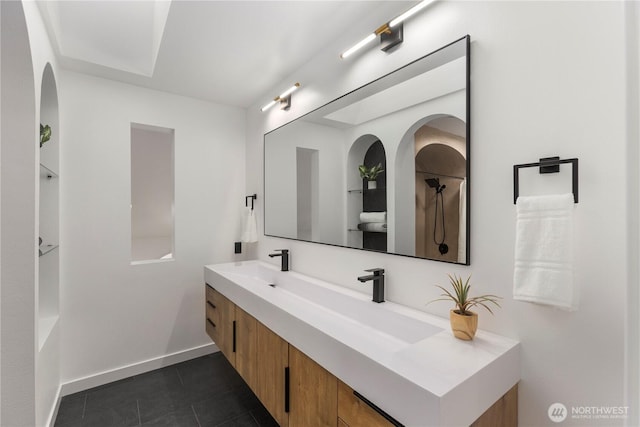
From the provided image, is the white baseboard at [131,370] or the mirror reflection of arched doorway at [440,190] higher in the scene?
the mirror reflection of arched doorway at [440,190]

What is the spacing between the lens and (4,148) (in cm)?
145

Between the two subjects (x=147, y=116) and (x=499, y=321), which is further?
(x=147, y=116)

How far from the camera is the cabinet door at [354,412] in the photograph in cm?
98

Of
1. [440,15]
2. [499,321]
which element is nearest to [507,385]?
[499,321]

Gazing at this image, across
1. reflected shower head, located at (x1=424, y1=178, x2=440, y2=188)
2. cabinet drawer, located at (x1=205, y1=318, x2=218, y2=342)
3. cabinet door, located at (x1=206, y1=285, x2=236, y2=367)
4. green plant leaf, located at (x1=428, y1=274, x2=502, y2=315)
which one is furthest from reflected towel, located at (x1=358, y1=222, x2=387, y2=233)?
cabinet drawer, located at (x1=205, y1=318, x2=218, y2=342)

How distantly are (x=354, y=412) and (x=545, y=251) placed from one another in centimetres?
83

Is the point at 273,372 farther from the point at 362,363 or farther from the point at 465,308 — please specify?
the point at 465,308

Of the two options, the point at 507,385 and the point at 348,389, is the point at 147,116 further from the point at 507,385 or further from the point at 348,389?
the point at 507,385

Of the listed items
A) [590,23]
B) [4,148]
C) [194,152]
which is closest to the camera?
[590,23]

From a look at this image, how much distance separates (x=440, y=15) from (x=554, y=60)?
1.79ft

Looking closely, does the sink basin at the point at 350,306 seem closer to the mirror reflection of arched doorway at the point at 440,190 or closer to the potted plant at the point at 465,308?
the potted plant at the point at 465,308

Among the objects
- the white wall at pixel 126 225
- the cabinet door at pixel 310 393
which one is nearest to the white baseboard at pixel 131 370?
the white wall at pixel 126 225

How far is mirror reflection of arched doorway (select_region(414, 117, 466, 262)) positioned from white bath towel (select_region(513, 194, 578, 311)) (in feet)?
0.86

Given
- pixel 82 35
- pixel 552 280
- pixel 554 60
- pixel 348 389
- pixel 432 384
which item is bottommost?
pixel 348 389
